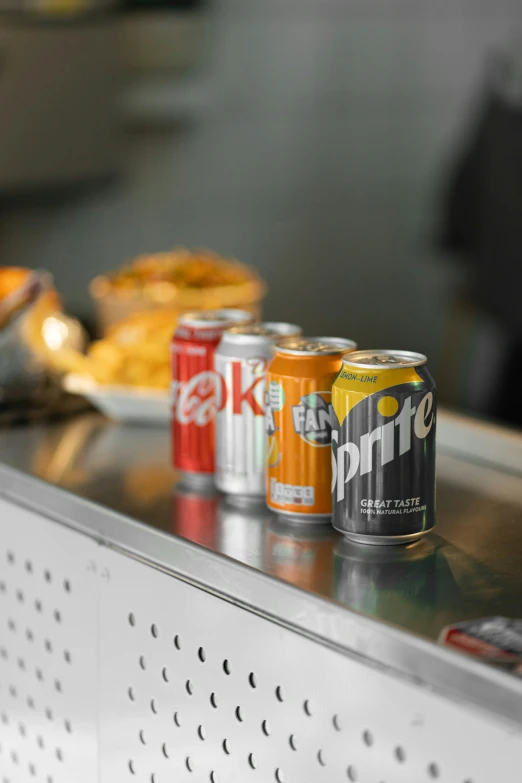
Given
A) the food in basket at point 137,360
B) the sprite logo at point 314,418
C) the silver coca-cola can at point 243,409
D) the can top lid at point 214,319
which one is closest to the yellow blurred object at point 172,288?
the food in basket at point 137,360

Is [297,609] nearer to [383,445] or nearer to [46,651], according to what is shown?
[383,445]

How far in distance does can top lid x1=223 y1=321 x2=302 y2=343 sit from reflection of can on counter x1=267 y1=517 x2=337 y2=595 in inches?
7.9

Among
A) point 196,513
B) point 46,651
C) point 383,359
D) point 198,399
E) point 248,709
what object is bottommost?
point 46,651

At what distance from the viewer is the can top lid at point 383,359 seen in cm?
98

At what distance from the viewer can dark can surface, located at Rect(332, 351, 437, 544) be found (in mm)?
979

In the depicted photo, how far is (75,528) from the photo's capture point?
125 cm

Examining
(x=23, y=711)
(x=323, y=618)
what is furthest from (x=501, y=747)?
(x=23, y=711)

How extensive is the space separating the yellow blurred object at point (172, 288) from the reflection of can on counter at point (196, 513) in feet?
2.05

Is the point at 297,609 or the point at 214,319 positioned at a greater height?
the point at 214,319

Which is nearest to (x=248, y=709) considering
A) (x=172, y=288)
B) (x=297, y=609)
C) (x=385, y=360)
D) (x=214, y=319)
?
(x=297, y=609)

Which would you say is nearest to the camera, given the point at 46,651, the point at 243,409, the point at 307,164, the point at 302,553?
the point at 302,553

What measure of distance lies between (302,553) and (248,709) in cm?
16

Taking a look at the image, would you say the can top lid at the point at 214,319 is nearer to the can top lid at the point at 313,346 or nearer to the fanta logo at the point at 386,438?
the can top lid at the point at 313,346

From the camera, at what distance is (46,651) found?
1.29 metres
